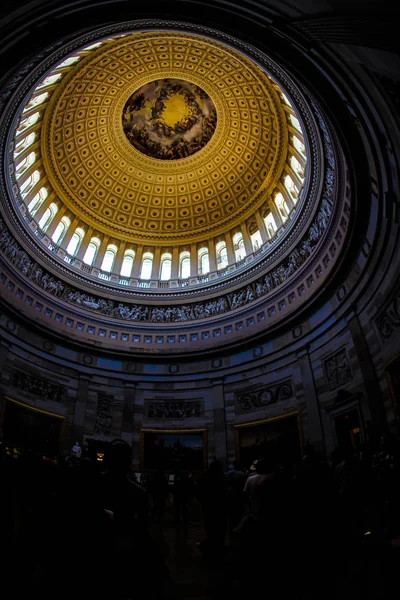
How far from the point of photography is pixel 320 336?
17.4m

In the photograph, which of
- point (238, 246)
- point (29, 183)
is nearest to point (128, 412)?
point (238, 246)

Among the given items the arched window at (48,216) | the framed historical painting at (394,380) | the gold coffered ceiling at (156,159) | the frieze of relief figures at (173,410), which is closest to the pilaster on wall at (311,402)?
the framed historical painting at (394,380)

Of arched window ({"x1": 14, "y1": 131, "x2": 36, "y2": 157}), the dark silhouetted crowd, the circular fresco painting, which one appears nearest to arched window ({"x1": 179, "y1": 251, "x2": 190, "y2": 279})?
the circular fresco painting

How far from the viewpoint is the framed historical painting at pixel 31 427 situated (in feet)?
55.1

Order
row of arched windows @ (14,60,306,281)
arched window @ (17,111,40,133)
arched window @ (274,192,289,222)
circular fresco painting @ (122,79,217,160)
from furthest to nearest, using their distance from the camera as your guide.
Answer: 1. circular fresco painting @ (122,79,217,160)
2. arched window @ (274,192,289,222)
3. row of arched windows @ (14,60,306,281)
4. arched window @ (17,111,40,133)

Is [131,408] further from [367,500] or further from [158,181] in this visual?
[158,181]

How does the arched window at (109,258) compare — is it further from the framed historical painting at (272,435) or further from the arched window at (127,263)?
the framed historical painting at (272,435)

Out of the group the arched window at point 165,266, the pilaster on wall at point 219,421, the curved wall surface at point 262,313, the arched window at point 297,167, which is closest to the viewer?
the curved wall surface at point 262,313

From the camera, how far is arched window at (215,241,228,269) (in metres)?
27.4

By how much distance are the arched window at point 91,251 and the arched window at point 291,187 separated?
51.4 feet

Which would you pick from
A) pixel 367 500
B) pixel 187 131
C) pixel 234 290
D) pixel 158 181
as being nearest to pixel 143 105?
pixel 187 131

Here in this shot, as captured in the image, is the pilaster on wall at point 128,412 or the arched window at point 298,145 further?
the arched window at point 298,145

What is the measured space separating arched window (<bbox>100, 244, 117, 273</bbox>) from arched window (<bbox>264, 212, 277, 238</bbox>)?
12610 millimetres

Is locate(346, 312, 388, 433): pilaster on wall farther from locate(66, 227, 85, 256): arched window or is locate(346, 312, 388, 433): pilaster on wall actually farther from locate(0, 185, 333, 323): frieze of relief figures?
locate(66, 227, 85, 256): arched window
